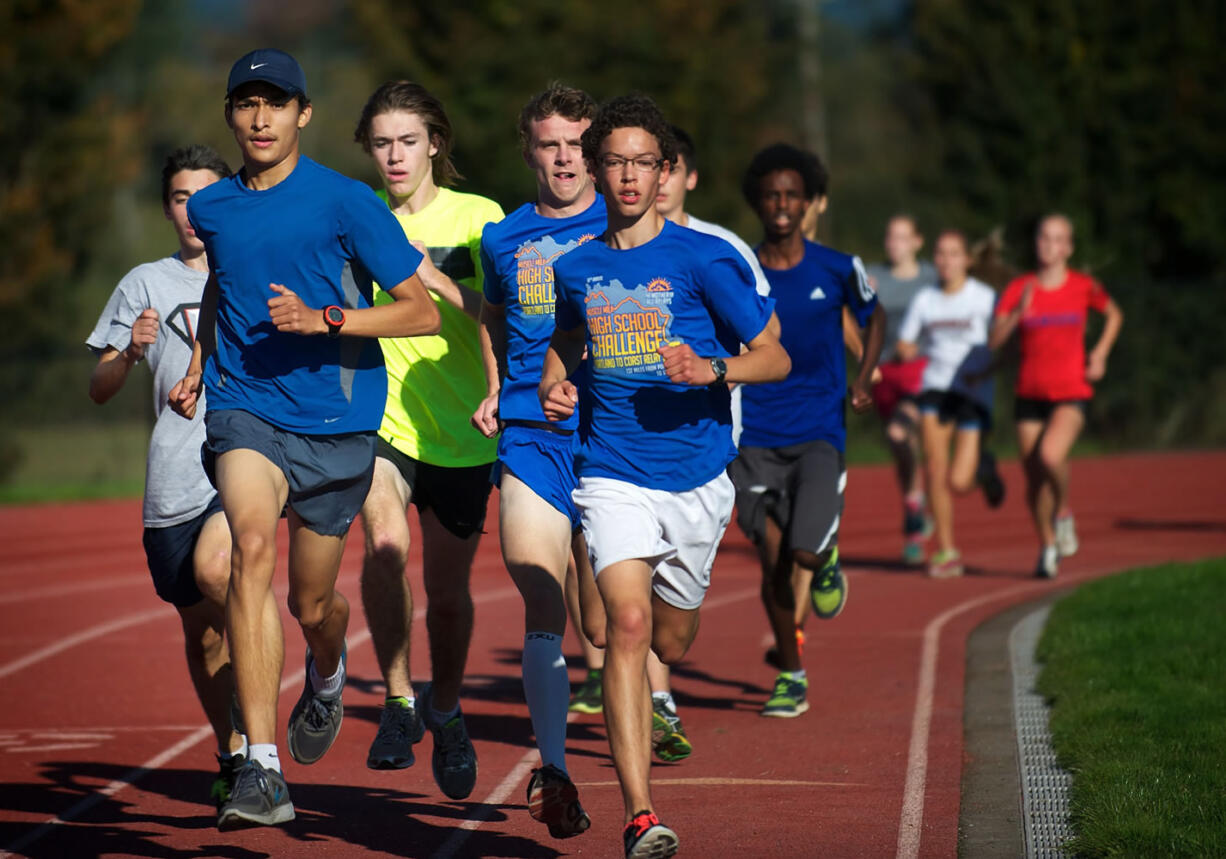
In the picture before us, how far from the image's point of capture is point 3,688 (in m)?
9.66

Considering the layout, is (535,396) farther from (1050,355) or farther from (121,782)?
(1050,355)

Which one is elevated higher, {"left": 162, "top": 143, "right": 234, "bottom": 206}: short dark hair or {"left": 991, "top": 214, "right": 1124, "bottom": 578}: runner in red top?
{"left": 162, "top": 143, "right": 234, "bottom": 206}: short dark hair

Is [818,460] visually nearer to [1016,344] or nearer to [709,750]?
[709,750]

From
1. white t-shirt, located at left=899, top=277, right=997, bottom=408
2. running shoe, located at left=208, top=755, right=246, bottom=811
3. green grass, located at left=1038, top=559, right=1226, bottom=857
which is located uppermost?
white t-shirt, located at left=899, top=277, right=997, bottom=408

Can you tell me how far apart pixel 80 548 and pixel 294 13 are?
66.8 m

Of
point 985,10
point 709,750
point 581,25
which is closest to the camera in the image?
point 709,750

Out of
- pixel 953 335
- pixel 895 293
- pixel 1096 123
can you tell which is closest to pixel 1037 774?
pixel 953 335

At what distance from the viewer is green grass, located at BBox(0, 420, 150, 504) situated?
80.1 ft

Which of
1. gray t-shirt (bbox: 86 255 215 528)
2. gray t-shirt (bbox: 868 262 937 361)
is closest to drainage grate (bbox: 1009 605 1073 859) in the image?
gray t-shirt (bbox: 86 255 215 528)

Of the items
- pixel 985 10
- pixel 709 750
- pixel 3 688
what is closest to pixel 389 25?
pixel 985 10

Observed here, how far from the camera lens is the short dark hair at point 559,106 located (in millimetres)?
6453

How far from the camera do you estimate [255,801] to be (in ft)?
16.1

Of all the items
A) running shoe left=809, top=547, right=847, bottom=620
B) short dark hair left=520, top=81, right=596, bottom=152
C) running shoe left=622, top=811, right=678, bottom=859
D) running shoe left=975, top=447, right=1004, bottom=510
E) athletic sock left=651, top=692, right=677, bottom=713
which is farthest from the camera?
running shoe left=975, top=447, right=1004, bottom=510

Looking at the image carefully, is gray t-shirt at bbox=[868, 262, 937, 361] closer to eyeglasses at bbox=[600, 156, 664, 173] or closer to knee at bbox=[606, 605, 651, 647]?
eyeglasses at bbox=[600, 156, 664, 173]
